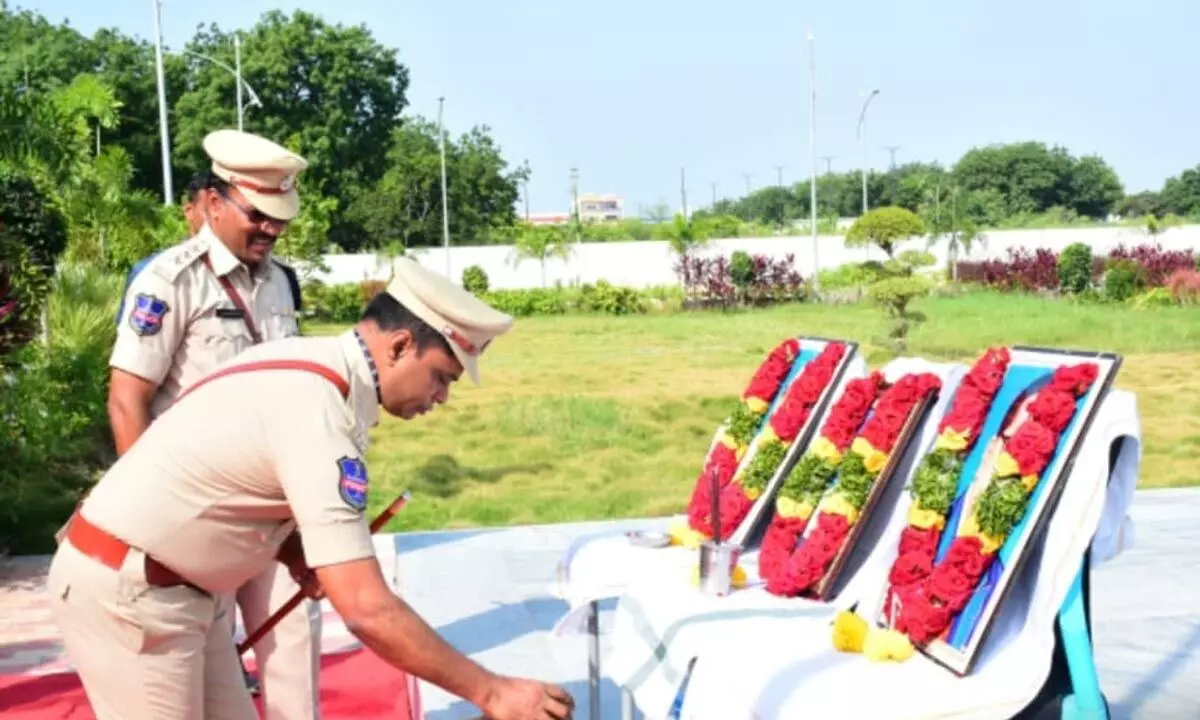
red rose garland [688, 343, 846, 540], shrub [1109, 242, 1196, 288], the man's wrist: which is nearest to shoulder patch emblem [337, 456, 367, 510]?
the man's wrist

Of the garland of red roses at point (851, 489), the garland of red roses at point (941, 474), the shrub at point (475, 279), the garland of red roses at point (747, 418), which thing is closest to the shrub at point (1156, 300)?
the shrub at point (475, 279)

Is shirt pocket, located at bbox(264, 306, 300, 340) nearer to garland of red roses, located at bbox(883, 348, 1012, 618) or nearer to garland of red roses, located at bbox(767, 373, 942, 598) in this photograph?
garland of red roses, located at bbox(767, 373, 942, 598)

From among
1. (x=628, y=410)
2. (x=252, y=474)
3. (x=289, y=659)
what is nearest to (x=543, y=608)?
(x=289, y=659)

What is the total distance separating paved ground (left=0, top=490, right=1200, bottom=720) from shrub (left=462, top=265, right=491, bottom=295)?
78.1ft

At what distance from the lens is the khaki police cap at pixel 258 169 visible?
300 cm

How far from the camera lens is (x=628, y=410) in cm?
1108

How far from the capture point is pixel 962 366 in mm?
3100

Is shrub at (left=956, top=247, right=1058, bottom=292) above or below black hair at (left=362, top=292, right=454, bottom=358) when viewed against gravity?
below

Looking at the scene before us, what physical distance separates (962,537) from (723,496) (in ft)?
3.61

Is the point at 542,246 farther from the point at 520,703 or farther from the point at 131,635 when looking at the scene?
the point at 520,703

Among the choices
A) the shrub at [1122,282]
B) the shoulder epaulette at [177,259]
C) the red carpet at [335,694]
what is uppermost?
the shoulder epaulette at [177,259]

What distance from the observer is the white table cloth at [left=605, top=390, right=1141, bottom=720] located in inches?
88.4

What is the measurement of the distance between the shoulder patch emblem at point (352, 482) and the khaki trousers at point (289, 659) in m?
1.20

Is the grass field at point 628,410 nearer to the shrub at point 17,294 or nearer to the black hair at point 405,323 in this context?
the shrub at point 17,294
